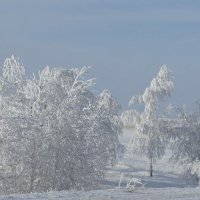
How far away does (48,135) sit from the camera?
2366 centimetres

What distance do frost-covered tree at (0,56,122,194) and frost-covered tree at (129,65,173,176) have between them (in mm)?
25396

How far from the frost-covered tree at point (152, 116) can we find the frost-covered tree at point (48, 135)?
83.3 ft

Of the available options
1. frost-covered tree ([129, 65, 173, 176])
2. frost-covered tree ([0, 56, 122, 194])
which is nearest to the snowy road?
frost-covered tree ([0, 56, 122, 194])

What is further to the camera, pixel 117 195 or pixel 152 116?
pixel 152 116

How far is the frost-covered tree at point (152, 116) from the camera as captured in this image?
5119 centimetres

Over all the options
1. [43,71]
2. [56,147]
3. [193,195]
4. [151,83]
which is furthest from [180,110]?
[193,195]

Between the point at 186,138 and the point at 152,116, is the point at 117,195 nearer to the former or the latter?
the point at 186,138

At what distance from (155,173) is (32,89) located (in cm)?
A: 2694

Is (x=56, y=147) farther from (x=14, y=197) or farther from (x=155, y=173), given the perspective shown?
(x=155, y=173)

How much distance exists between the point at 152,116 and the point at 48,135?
2896 cm

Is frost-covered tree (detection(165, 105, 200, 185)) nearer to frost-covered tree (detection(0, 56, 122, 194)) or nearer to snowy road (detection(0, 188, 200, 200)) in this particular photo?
frost-covered tree (detection(0, 56, 122, 194))

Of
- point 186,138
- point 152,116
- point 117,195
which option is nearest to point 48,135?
point 117,195

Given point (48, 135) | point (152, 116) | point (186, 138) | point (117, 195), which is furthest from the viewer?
point (152, 116)

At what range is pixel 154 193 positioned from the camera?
638 inches
